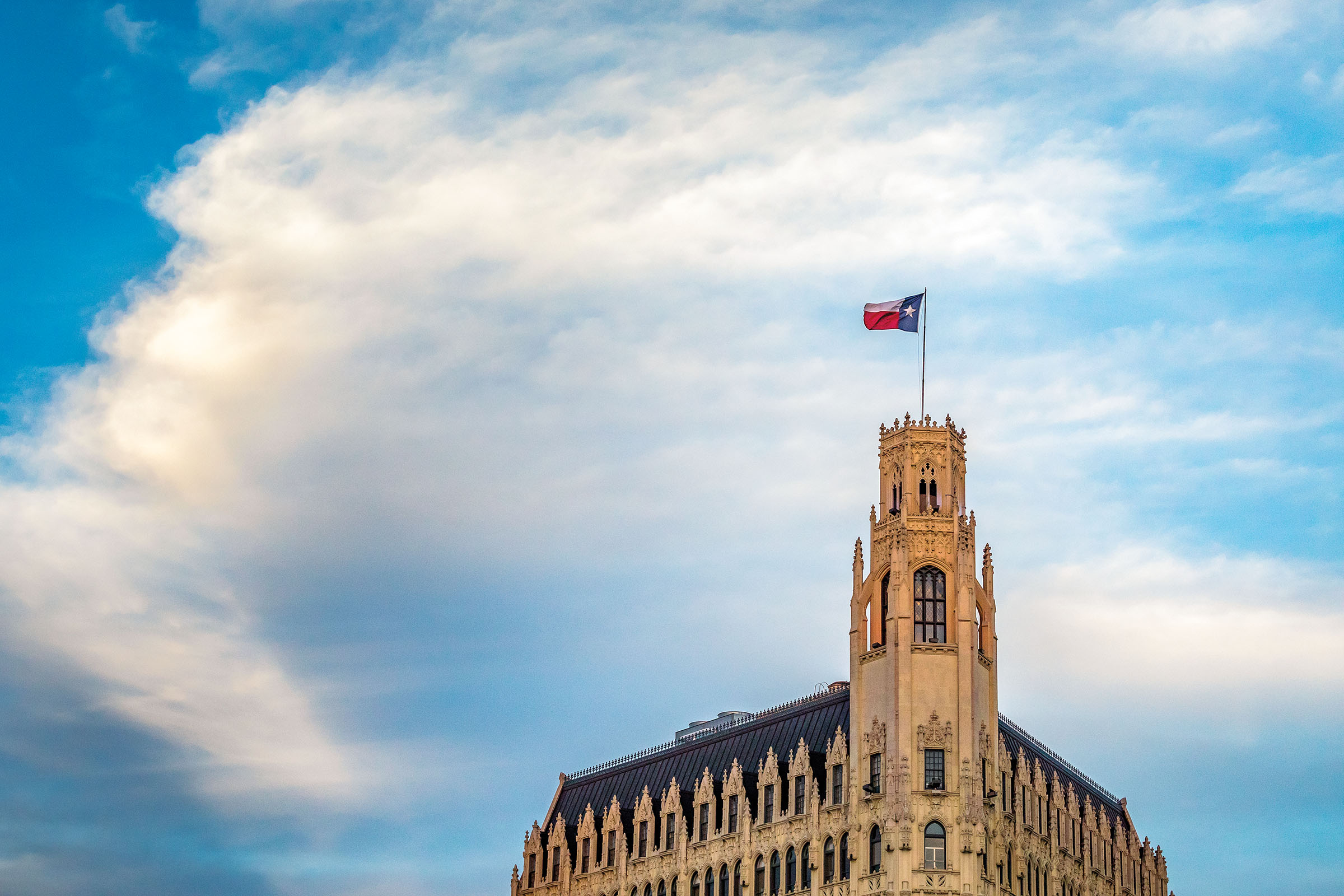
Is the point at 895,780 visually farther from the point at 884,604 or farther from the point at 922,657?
the point at 884,604

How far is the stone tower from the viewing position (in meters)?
122

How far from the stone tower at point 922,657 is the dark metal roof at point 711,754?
5532mm

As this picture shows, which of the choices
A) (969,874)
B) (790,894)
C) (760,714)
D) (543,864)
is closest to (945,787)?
(969,874)

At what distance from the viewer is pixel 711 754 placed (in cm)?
14350

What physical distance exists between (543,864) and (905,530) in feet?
146

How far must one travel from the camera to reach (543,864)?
499 feet

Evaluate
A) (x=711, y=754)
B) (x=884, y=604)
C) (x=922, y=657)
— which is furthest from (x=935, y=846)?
(x=711, y=754)

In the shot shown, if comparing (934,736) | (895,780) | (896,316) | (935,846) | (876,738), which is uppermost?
(896,316)

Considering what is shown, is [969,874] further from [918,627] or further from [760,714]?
[760,714]

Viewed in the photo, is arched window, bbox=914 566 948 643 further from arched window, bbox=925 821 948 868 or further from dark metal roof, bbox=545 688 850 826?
arched window, bbox=925 821 948 868

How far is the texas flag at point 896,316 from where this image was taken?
135 metres

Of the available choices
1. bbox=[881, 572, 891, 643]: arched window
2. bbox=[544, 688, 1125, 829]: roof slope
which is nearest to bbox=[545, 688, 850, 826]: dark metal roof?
bbox=[544, 688, 1125, 829]: roof slope

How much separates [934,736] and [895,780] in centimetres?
413

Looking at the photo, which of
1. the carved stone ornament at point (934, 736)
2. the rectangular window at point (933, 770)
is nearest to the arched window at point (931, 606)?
the carved stone ornament at point (934, 736)
